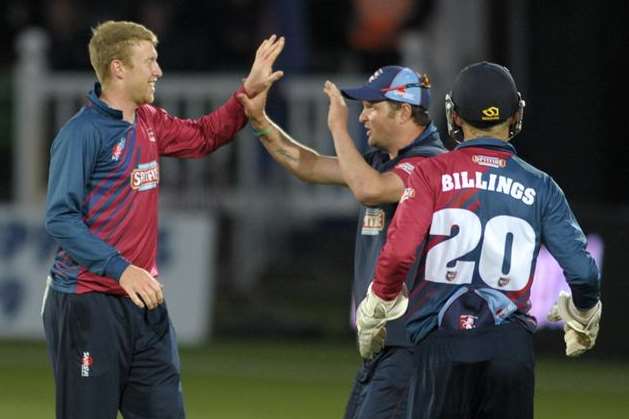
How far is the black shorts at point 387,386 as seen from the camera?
281 inches

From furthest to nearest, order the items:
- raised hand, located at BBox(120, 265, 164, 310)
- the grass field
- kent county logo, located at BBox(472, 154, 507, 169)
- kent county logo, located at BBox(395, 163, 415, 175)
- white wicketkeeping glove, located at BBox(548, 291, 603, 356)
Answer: the grass field → kent county logo, located at BBox(395, 163, 415, 175) → raised hand, located at BBox(120, 265, 164, 310) → white wicketkeeping glove, located at BBox(548, 291, 603, 356) → kent county logo, located at BBox(472, 154, 507, 169)

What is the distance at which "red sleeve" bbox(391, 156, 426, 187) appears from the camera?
718cm

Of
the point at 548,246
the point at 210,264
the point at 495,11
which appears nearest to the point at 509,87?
the point at 548,246

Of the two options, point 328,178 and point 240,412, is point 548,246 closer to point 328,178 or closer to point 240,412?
point 328,178

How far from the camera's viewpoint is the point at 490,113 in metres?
6.40

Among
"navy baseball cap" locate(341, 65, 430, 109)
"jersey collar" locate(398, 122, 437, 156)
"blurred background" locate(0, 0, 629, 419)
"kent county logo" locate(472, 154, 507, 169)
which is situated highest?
"navy baseball cap" locate(341, 65, 430, 109)

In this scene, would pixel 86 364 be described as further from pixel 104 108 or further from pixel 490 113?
pixel 490 113

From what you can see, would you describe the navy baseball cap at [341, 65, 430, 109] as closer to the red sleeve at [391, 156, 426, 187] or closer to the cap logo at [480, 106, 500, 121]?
the red sleeve at [391, 156, 426, 187]

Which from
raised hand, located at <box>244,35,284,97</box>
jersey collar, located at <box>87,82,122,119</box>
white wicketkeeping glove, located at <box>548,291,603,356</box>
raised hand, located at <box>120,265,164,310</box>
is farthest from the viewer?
raised hand, located at <box>244,35,284,97</box>

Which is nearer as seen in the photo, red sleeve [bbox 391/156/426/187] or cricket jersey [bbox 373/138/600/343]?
cricket jersey [bbox 373/138/600/343]

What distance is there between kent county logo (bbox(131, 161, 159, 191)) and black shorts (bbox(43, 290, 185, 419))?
1.59 feet

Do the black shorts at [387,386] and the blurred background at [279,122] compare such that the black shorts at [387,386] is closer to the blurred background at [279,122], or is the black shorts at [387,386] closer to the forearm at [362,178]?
the forearm at [362,178]

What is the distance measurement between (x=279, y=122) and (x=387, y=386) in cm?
1014

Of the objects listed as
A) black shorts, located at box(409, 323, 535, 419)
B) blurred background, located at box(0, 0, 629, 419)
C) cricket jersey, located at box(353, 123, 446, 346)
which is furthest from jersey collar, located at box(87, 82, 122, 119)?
blurred background, located at box(0, 0, 629, 419)
